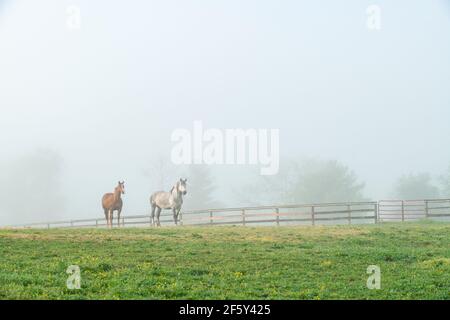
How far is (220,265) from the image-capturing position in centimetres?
1800

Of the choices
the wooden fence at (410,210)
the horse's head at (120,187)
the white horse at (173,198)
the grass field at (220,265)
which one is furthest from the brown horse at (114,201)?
the wooden fence at (410,210)

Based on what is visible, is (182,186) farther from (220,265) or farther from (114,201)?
(220,265)

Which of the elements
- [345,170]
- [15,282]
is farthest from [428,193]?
[15,282]

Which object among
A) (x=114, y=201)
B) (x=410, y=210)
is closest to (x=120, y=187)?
(x=114, y=201)

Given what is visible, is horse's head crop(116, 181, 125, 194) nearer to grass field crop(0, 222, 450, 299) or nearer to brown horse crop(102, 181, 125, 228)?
brown horse crop(102, 181, 125, 228)

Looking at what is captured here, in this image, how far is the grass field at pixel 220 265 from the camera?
45.8 feet

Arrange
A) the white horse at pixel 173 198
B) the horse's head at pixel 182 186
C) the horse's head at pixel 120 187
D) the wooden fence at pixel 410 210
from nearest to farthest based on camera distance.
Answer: the horse's head at pixel 120 187 → the horse's head at pixel 182 186 → the white horse at pixel 173 198 → the wooden fence at pixel 410 210

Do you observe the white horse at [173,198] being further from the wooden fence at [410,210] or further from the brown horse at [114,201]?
the wooden fence at [410,210]

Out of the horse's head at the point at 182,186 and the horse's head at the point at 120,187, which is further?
the horse's head at the point at 182,186

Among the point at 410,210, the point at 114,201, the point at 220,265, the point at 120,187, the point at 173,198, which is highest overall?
the point at 120,187

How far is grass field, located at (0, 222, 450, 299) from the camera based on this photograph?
13945mm
